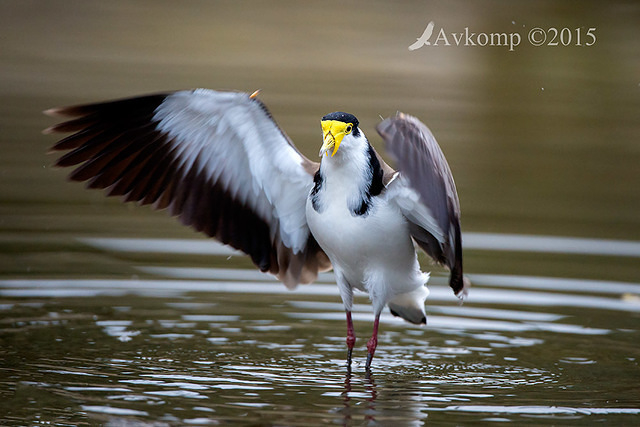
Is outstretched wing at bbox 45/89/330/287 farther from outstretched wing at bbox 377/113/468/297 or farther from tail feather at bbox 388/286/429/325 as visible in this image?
outstretched wing at bbox 377/113/468/297

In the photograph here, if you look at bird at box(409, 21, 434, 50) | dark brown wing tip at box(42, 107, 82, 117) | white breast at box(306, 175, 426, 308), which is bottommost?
white breast at box(306, 175, 426, 308)

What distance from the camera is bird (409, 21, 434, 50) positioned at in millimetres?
21875

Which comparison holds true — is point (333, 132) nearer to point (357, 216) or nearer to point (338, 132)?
point (338, 132)

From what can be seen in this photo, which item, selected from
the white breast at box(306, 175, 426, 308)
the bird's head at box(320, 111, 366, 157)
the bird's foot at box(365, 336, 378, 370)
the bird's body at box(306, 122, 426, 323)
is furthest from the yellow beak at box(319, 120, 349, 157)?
the bird's foot at box(365, 336, 378, 370)

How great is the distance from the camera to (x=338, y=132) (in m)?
6.59

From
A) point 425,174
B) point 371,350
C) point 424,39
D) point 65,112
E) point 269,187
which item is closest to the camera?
point 425,174

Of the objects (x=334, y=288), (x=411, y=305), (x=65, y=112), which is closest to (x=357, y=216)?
(x=411, y=305)

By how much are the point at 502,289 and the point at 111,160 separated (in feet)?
10.9

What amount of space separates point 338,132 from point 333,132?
39 mm

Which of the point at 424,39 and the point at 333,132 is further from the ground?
the point at 424,39

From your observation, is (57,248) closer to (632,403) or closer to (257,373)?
(257,373)

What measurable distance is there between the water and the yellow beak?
1.29 meters

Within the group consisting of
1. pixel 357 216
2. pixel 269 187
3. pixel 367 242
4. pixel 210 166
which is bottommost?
pixel 367 242

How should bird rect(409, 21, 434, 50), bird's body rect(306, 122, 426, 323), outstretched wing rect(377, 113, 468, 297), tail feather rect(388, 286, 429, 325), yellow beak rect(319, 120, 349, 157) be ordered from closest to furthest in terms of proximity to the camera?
outstretched wing rect(377, 113, 468, 297) → yellow beak rect(319, 120, 349, 157) → bird's body rect(306, 122, 426, 323) → tail feather rect(388, 286, 429, 325) → bird rect(409, 21, 434, 50)
